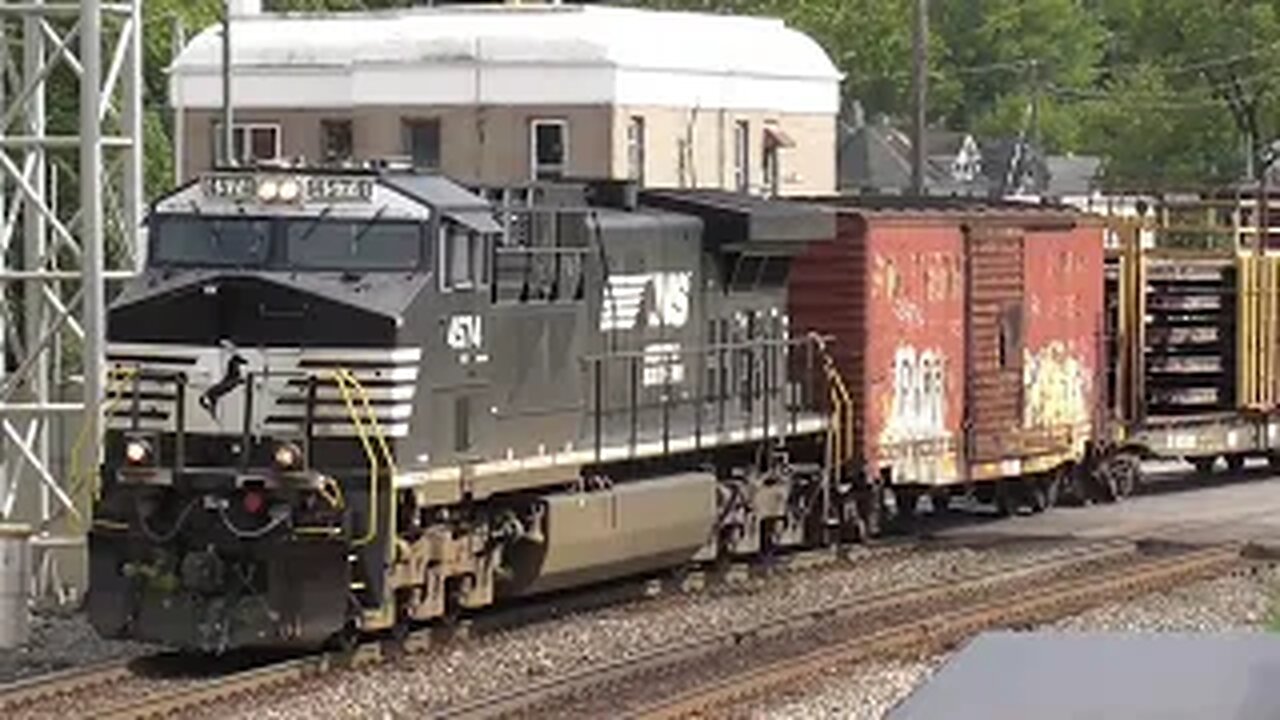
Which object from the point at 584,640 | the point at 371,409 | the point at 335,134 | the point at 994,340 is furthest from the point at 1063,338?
the point at 335,134

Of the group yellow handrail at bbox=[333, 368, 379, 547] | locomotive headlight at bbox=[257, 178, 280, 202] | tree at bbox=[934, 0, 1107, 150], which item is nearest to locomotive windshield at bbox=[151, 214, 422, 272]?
locomotive headlight at bbox=[257, 178, 280, 202]

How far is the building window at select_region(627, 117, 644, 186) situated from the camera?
49.7 m

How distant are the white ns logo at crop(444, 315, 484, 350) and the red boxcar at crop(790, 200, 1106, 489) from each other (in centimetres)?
663

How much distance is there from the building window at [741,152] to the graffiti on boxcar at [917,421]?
29839mm

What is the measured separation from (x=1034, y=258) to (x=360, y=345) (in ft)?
39.6

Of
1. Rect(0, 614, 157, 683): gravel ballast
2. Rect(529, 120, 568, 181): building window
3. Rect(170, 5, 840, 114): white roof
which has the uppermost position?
Rect(170, 5, 840, 114): white roof

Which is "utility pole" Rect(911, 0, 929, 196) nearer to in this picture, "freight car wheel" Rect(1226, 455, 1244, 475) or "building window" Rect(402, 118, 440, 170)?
"freight car wheel" Rect(1226, 455, 1244, 475)

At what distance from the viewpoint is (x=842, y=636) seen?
17.6 meters

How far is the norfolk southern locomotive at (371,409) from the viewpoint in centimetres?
1550

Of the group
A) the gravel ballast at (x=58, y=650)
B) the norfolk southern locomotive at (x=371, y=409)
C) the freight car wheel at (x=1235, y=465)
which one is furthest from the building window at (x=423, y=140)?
the gravel ballast at (x=58, y=650)

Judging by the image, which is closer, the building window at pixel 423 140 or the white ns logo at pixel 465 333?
the white ns logo at pixel 465 333

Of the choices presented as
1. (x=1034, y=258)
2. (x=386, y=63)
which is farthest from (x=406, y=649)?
(x=386, y=63)

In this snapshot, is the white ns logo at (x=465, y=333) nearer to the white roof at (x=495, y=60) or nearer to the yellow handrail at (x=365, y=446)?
the yellow handrail at (x=365, y=446)

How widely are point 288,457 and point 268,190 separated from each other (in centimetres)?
200
